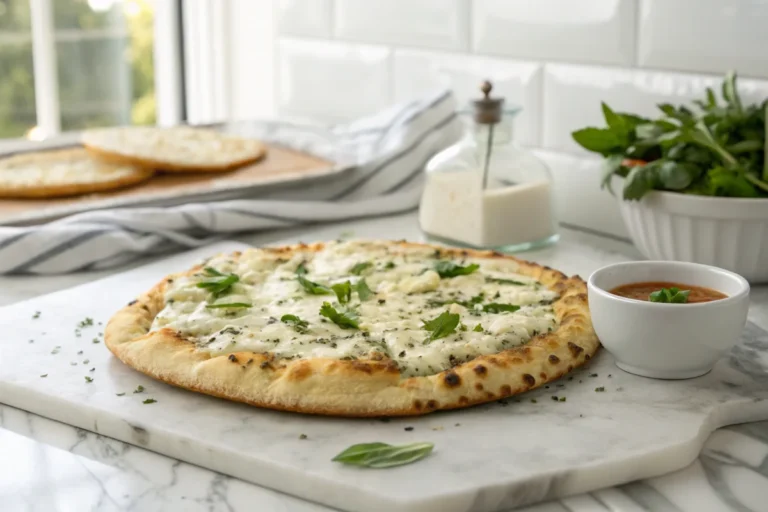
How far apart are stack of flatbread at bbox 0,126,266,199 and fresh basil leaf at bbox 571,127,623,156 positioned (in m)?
0.79

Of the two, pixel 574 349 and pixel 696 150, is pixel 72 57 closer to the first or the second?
pixel 696 150

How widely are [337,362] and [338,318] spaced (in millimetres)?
149

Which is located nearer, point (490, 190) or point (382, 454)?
point (382, 454)

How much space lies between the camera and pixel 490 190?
1.72 meters

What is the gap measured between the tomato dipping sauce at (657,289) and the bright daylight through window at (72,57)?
114 inches

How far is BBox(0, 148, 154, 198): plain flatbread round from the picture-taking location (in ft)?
6.15

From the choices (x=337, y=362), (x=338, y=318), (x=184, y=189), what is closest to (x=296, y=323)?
(x=338, y=318)

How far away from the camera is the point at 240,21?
2969 mm

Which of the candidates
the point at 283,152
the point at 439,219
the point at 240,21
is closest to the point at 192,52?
the point at 240,21

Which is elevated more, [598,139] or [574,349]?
[598,139]

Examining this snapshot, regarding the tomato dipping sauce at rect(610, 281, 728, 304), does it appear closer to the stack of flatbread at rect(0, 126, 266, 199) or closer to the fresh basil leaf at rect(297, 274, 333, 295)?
the fresh basil leaf at rect(297, 274, 333, 295)

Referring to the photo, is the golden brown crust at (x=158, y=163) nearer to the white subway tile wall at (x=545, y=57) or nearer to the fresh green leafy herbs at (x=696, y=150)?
the white subway tile wall at (x=545, y=57)

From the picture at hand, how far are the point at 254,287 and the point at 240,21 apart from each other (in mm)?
1709

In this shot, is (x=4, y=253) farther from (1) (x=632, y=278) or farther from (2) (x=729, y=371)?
(2) (x=729, y=371)
